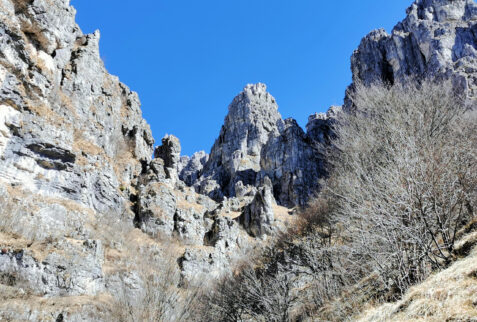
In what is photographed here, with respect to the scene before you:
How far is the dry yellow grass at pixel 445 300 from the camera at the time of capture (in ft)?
10.5

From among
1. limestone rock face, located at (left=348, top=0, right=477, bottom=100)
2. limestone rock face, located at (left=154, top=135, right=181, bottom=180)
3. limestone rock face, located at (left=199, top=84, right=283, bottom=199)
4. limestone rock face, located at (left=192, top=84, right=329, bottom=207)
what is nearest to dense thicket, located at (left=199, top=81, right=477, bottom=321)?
limestone rock face, located at (left=154, top=135, right=181, bottom=180)

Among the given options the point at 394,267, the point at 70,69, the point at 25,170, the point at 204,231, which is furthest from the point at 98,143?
the point at 394,267

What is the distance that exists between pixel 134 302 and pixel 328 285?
6.36 meters

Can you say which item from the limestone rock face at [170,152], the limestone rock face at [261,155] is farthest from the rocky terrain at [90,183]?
the limestone rock face at [261,155]

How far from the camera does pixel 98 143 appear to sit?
30531 mm

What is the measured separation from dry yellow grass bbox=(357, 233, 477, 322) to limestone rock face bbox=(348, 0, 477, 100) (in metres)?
44.2

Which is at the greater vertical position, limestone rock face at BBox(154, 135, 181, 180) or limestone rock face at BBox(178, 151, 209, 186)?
limestone rock face at BBox(178, 151, 209, 186)

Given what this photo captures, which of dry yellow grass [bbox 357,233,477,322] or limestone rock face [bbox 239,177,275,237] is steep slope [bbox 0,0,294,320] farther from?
dry yellow grass [bbox 357,233,477,322]

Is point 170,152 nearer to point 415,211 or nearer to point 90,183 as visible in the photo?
point 90,183

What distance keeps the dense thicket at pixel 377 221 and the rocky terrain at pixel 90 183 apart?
387 cm

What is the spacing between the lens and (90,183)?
24531mm

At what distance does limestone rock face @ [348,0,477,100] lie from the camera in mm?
46072

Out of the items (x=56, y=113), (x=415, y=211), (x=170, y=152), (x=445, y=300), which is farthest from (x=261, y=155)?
(x=445, y=300)

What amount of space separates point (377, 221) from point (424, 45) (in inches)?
2293
